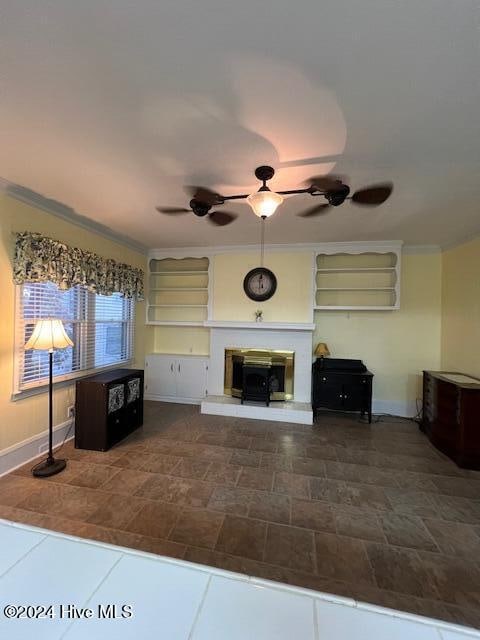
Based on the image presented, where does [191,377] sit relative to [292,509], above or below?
above

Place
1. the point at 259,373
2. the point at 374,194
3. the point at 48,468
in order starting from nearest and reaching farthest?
the point at 374,194
the point at 48,468
the point at 259,373

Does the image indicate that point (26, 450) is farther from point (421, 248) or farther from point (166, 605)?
point (421, 248)

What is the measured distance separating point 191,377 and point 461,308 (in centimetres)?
399

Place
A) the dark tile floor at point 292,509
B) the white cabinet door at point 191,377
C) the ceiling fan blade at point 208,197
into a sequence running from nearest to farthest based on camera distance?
the dark tile floor at point 292,509 < the ceiling fan blade at point 208,197 < the white cabinet door at point 191,377

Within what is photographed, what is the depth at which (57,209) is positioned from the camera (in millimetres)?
2992

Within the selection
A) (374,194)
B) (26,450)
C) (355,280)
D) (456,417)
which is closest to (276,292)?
(355,280)

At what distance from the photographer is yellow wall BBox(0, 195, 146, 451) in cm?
254

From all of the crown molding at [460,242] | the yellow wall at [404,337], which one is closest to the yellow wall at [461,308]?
the crown molding at [460,242]

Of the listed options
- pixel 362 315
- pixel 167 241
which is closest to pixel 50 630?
pixel 167 241

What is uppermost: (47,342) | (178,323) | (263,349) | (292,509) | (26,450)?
(178,323)

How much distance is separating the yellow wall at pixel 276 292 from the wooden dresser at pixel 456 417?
6.08 feet

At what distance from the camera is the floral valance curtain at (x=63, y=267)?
259 centimetres

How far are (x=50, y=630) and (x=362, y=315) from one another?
4.62m

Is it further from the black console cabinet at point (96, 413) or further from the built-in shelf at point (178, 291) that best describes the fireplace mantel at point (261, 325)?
the black console cabinet at point (96, 413)
